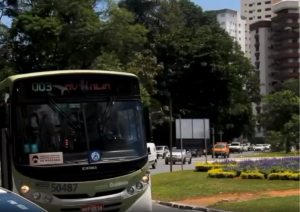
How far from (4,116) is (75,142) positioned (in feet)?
4.85

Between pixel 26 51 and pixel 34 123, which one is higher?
pixel 26 51

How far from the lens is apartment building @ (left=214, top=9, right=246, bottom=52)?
123375 mm

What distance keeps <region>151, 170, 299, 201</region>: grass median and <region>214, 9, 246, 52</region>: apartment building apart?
321ft

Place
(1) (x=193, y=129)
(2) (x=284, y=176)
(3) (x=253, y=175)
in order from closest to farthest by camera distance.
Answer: (2) (x=284, y=176) → (3) (x=253, y=175) → (1) (x=193, y=129)

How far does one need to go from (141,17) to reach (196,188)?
43.9 metres

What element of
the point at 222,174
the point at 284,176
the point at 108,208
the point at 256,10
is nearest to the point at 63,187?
the point at 108,208

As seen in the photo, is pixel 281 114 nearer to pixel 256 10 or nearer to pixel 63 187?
pixel 63 187

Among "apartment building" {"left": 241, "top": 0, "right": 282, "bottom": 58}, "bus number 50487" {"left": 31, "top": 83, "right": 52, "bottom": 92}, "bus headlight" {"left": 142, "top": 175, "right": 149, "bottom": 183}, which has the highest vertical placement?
"apartment building" {"left": 241, "top": 0, "right": 282, "bottom": 58}

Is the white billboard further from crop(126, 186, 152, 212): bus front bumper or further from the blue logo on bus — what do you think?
the blue logo on bus

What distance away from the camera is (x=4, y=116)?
35.0ft

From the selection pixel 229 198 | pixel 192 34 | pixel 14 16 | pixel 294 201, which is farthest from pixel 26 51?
pixel 192 34

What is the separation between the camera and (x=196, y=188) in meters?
22.5

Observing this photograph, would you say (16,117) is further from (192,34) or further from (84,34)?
(192,34)

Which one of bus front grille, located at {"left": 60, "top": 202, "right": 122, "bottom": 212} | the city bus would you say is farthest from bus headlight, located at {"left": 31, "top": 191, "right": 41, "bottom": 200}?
Answer: bus front grille, located at {"left": 60, "top": 202, "right": 122, "bottom": 212}
